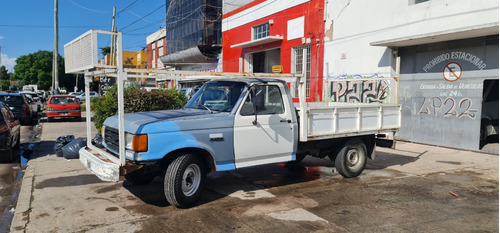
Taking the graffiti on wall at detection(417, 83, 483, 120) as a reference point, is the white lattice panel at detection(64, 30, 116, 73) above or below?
above

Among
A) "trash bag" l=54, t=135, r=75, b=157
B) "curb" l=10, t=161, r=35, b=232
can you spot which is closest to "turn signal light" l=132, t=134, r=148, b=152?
"curb" l=10, t=161, r=35, b=232

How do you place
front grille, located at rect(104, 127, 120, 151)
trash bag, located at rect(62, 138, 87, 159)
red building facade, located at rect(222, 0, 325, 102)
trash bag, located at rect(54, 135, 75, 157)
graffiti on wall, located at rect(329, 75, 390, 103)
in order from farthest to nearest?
red building facade, located at rect(222, 0, 325, 102), graffiti on wall, located at rect(329, 75, 390, 103), trash bag, located at rect(54, 135, 75, 157), trash bag, located at rect(62, 138, 87, 159), front grille, located at rect(104, 127, 120, 151)

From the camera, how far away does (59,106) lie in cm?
1994

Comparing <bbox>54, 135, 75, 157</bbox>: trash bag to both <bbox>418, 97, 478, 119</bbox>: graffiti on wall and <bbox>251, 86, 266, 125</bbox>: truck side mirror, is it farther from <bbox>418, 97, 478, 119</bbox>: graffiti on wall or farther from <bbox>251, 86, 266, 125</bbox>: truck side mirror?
<bbox>418, 97, 478, 119</bbox>: graffiti on wall

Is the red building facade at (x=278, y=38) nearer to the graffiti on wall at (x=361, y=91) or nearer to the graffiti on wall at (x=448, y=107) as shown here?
the graffiti on wall at (x=361, y=91)

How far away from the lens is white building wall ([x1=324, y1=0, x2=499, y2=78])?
10.6 meters

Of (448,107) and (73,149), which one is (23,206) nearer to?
(73,149)

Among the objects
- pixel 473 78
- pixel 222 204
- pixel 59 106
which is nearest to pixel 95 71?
pixel 222 204

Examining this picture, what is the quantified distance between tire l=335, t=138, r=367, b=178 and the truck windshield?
2.65m

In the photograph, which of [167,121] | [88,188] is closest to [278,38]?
[88,188]

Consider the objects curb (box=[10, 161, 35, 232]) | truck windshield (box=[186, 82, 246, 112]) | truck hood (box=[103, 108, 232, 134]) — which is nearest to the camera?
curb (box=[10, 161, 35, 232])

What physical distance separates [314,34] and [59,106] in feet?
44.3

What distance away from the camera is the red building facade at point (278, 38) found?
55.5ft

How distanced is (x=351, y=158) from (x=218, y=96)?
10.6ft
